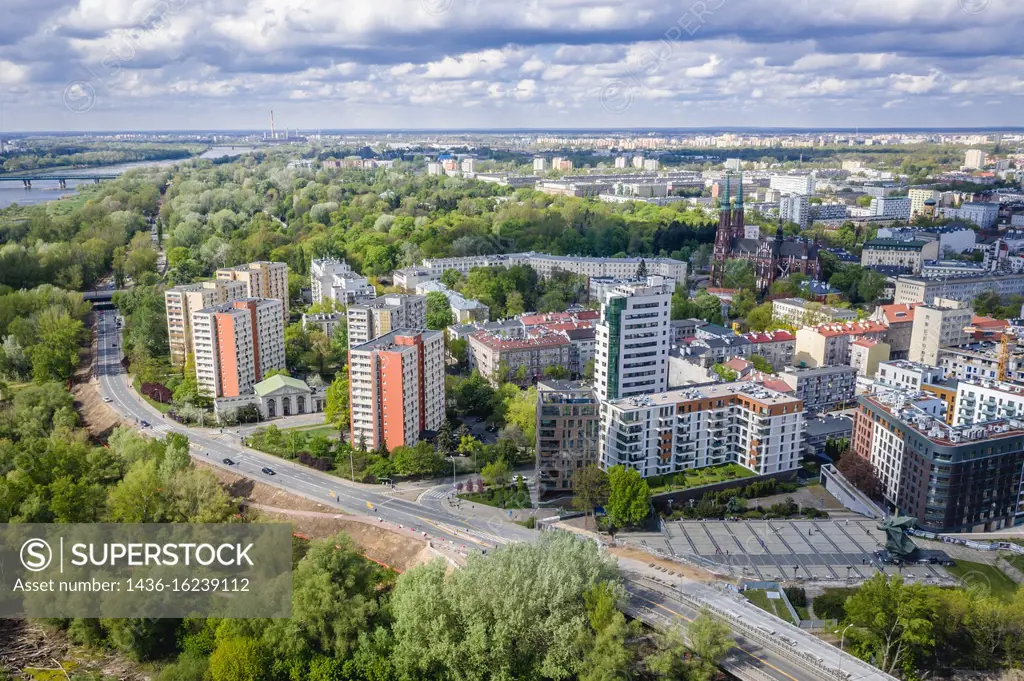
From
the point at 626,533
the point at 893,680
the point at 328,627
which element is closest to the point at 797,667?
the point at 893,680

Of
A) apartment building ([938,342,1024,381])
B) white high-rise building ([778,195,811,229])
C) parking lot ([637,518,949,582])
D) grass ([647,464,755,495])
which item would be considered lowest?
parking lot ([637,518,949,582])

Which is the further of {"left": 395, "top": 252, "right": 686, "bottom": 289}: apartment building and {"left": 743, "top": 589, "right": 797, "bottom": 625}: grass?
{"left": 395, "top": 252, "right": 686, "bottom": 289}: apartment building

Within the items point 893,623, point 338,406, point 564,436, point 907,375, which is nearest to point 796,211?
point 907,375

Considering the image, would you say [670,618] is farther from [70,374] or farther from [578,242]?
[578,242]

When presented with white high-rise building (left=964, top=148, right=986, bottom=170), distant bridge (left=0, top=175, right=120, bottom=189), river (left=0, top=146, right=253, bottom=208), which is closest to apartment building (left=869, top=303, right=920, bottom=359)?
river (left=0, top=146, right=253, bottom=208)

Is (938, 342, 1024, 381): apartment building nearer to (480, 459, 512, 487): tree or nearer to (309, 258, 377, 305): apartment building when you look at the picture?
(480, 459, 512, 487): tree

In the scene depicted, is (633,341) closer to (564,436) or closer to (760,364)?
(564,436)

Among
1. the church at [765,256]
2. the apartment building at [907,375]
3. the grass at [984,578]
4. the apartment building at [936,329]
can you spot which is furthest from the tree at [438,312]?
the grass at [984,578]
